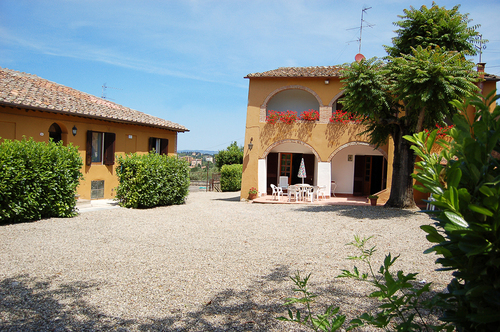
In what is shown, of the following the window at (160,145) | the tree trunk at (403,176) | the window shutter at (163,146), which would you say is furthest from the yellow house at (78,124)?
the tree trunk at (403,176)

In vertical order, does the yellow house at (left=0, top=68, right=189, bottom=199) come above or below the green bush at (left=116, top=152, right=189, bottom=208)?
above

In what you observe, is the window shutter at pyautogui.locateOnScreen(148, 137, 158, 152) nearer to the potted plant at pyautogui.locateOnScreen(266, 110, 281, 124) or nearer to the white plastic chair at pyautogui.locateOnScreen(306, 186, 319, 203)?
the potted plant at pyautogui.locateOnScreen(266, 110, 281, 124)

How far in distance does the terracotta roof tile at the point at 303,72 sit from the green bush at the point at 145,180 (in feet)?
20.6

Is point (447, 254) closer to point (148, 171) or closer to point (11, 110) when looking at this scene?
point (148, 171)

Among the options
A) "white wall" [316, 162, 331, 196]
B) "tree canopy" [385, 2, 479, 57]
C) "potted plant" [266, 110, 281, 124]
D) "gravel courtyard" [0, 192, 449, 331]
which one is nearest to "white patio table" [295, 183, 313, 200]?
"white wall" [316, 162, 331, 196]

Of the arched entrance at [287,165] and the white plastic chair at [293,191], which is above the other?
the arched entrance at [287,165]

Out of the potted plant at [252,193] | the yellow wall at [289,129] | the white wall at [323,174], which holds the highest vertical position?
the yellow wall at [289,129]

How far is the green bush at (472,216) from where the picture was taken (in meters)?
1.20

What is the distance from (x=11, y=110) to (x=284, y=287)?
11099 mm

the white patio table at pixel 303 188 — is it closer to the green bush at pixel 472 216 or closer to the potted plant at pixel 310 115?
the potted plant at pixel 310 115

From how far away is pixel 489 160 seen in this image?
143 centimetres

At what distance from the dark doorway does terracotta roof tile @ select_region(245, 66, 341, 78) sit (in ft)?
27.1

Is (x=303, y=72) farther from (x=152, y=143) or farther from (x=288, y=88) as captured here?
(x=152, y=143)

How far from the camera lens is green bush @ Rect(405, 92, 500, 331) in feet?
3.95
